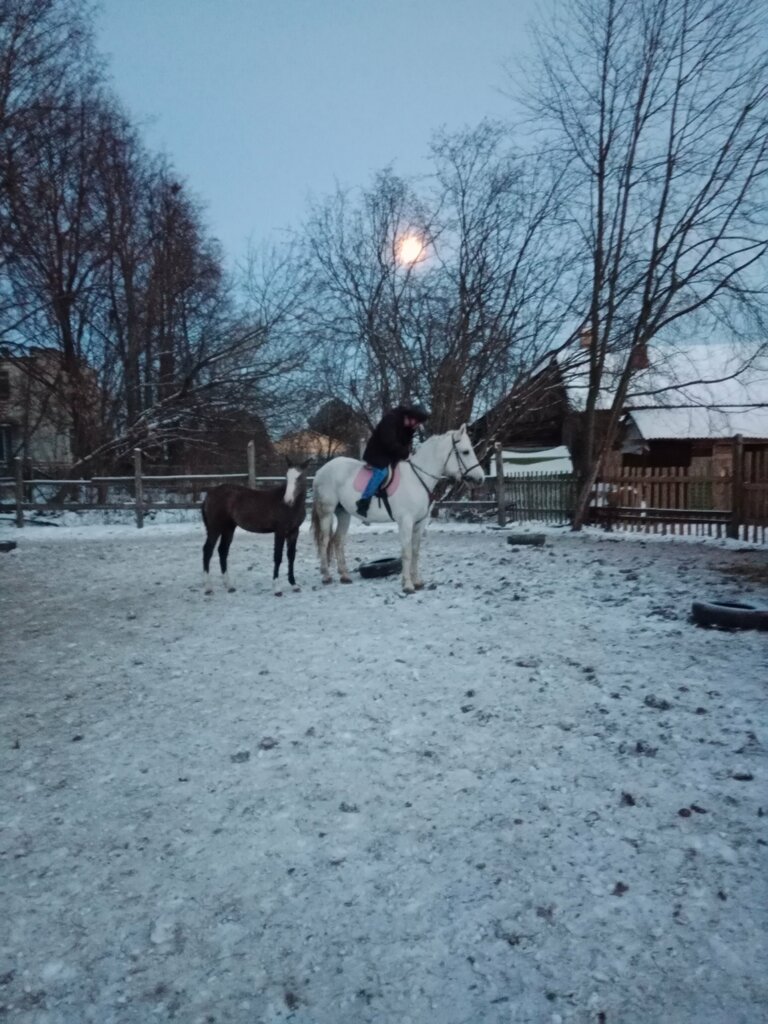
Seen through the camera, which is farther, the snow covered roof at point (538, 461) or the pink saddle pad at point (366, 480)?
the snow covered roof at point (538, 461)

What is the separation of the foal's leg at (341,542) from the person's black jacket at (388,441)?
1.04 meters

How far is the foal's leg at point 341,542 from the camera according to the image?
880cm

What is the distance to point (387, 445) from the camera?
26.9 ft

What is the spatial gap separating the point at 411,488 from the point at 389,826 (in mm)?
5696

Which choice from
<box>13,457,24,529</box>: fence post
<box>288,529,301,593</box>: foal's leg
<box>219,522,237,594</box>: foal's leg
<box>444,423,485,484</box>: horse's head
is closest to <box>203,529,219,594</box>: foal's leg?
<box>219,522,237,594</box>: foal's leg

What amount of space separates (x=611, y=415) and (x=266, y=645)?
11646 millimetres

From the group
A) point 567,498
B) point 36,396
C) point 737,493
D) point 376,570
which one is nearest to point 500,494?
point 567,498

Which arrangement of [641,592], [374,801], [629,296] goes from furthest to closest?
[629,296] → [641,592] → [374,801]

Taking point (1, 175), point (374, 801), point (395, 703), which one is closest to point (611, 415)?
point (395, 703)

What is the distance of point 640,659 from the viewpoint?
4945 mm

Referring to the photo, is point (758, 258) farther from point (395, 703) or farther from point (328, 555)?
point (395, 703)

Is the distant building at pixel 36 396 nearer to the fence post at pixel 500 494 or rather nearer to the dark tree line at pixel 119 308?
the dark tree line at pixel 119 308

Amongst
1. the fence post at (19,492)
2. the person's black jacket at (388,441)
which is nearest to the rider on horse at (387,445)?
the person's black jacket at (388,441)

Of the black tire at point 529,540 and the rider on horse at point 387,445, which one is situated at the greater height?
the rider on horse at point 387,445
